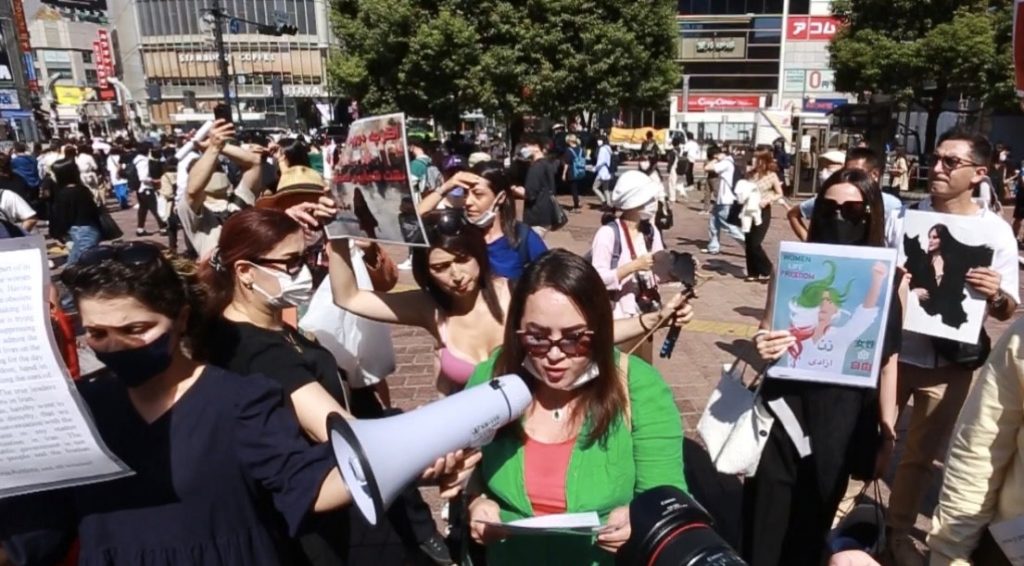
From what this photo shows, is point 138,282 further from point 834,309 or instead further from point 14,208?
point 14,208

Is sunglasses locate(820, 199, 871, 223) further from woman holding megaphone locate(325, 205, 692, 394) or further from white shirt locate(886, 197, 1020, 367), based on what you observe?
woman holding megaphone locate(325, 205, 692, 394)

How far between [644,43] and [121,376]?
17.6 meters

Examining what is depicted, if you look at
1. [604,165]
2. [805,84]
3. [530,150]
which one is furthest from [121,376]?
[805,84]

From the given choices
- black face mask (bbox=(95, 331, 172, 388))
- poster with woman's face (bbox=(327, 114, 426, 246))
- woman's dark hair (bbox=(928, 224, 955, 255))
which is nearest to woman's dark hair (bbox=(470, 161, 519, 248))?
poster with woman's face (bbox=(327, 114, 426, 246))

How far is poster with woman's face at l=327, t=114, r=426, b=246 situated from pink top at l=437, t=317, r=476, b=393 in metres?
0.56

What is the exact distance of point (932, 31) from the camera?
19500 mm

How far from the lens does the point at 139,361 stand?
152cm

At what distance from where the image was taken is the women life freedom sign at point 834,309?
227cm

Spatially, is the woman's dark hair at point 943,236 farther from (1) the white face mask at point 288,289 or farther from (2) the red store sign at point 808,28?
(2) the red store sign at point 808,28

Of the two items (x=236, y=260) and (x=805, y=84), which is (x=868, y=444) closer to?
(x=236, y=260)

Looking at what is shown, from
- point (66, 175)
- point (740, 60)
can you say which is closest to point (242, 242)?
point (66, 175)

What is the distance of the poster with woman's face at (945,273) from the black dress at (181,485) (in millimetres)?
2473

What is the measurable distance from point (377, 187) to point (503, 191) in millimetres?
1188

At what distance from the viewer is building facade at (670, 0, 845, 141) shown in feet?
157
